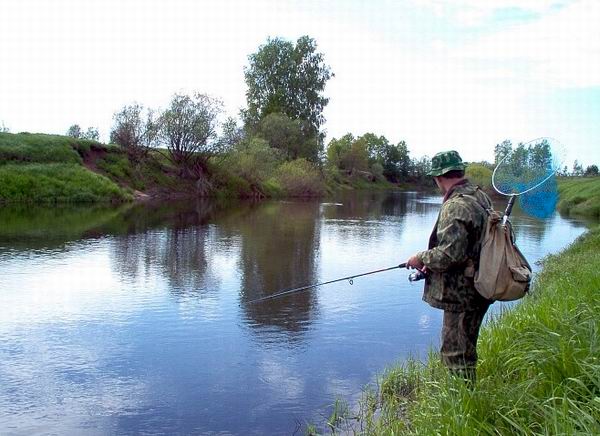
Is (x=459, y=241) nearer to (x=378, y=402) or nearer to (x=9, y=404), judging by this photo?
(x=378, y=402)

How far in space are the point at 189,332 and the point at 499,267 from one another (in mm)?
5317

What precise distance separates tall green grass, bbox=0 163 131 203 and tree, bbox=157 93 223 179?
8734 mm

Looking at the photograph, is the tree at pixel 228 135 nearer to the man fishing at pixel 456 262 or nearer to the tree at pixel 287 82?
the tree at pixel 287 82

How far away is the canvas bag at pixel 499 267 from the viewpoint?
389cm

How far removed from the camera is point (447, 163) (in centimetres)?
Answer: 426

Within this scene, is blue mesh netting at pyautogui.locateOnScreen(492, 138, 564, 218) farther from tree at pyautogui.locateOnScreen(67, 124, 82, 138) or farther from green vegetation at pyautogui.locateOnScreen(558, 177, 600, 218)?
tree at pyautogui.locateOnScreen(67, 124, 82, 138)

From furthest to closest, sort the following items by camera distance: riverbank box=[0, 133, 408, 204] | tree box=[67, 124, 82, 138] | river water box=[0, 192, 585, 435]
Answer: tree box=[67, 124, 82, 138]
riverbank box=[0, 133, 408, 204]
river water box=[0, 192, 585, 435]

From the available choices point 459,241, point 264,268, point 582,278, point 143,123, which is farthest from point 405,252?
point 143,123

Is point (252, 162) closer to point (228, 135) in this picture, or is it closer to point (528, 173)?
point (228, 135)

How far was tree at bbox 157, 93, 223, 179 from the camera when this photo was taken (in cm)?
4158

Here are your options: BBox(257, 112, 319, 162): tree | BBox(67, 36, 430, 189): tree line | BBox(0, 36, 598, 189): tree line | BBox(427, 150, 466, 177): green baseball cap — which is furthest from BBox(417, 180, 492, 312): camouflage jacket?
BBox(257, 112, 319, 162): tree

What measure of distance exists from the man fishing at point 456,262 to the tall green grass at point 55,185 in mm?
28132

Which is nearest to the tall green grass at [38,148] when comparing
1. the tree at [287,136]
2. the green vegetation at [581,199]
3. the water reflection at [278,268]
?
the water reflection at [278,268]

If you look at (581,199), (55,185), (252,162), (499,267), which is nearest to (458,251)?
(499,267)
